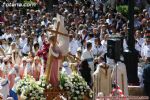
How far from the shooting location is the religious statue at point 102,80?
21672 millimetres

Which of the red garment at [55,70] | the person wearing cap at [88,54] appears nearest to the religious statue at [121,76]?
the person wearing cap at [88,54]

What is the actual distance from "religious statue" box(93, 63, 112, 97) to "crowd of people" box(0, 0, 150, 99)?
2.12 ft

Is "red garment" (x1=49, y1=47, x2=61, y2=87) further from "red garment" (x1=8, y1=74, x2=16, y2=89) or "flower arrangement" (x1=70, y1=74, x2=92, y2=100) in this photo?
"red garment" (x1=8, y1=74, x2=16, y2=89)

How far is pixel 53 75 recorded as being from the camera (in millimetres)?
17406

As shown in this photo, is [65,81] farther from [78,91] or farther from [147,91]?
[147,91]

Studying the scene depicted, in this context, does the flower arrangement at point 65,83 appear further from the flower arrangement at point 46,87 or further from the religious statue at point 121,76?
the religious statue at point 121,76

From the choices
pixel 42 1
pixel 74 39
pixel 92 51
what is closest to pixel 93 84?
pixel 92 51

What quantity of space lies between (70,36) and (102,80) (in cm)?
570

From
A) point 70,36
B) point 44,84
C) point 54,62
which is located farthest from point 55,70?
point 70,36

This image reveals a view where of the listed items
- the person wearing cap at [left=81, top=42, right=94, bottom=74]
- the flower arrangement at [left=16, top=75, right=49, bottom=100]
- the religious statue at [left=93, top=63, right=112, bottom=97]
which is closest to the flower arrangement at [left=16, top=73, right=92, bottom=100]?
the flower arrangement at [left=16, top=75, right=49, bottom=100]

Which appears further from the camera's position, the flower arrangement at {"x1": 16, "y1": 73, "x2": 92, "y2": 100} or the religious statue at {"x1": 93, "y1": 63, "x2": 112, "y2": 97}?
the religious statue at {"x1": 93, "y1": 63, "x2": 112, "y2": 97}

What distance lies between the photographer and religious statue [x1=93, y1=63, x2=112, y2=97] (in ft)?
71.1

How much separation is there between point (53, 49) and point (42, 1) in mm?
21949

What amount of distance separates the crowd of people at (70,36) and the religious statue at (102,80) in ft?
2.12
